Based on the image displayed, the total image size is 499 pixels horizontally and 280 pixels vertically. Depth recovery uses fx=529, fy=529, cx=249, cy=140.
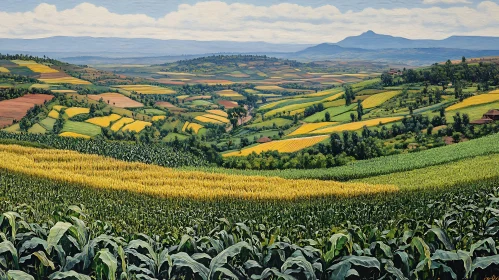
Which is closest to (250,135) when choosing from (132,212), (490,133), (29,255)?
(490,133)

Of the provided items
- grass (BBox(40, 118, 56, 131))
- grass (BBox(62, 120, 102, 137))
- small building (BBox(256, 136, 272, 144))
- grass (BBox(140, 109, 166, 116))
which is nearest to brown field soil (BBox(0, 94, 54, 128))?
grass (BBox(40, 118, 56, 131))

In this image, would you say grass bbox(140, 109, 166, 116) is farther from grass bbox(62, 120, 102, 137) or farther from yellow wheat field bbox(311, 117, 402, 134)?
yellow wheat field bbox(311, 117, 402, 134)

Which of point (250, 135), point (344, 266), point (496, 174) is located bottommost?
point (250, 135)

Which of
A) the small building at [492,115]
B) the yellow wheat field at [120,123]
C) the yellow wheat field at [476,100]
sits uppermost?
the yellow wheat field at [476,100]

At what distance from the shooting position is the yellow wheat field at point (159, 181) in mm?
50256

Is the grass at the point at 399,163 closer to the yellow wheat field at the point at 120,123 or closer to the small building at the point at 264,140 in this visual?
the small building at the point at 264,140

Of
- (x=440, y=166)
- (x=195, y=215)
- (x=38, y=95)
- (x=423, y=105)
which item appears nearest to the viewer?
(x=195, y=215)

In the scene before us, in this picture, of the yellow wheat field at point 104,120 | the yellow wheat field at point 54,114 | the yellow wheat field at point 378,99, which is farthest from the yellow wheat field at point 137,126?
the yellow wheat field at point 378,99

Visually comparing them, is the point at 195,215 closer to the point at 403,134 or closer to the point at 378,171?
the point at 378,171

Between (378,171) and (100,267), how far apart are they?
193 ft

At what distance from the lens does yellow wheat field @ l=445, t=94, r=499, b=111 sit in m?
116

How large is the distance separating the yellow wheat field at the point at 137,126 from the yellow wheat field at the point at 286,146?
45434 mm

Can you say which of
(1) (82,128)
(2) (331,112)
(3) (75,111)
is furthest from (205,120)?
(1) (82,128)

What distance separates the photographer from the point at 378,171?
67500 mm
